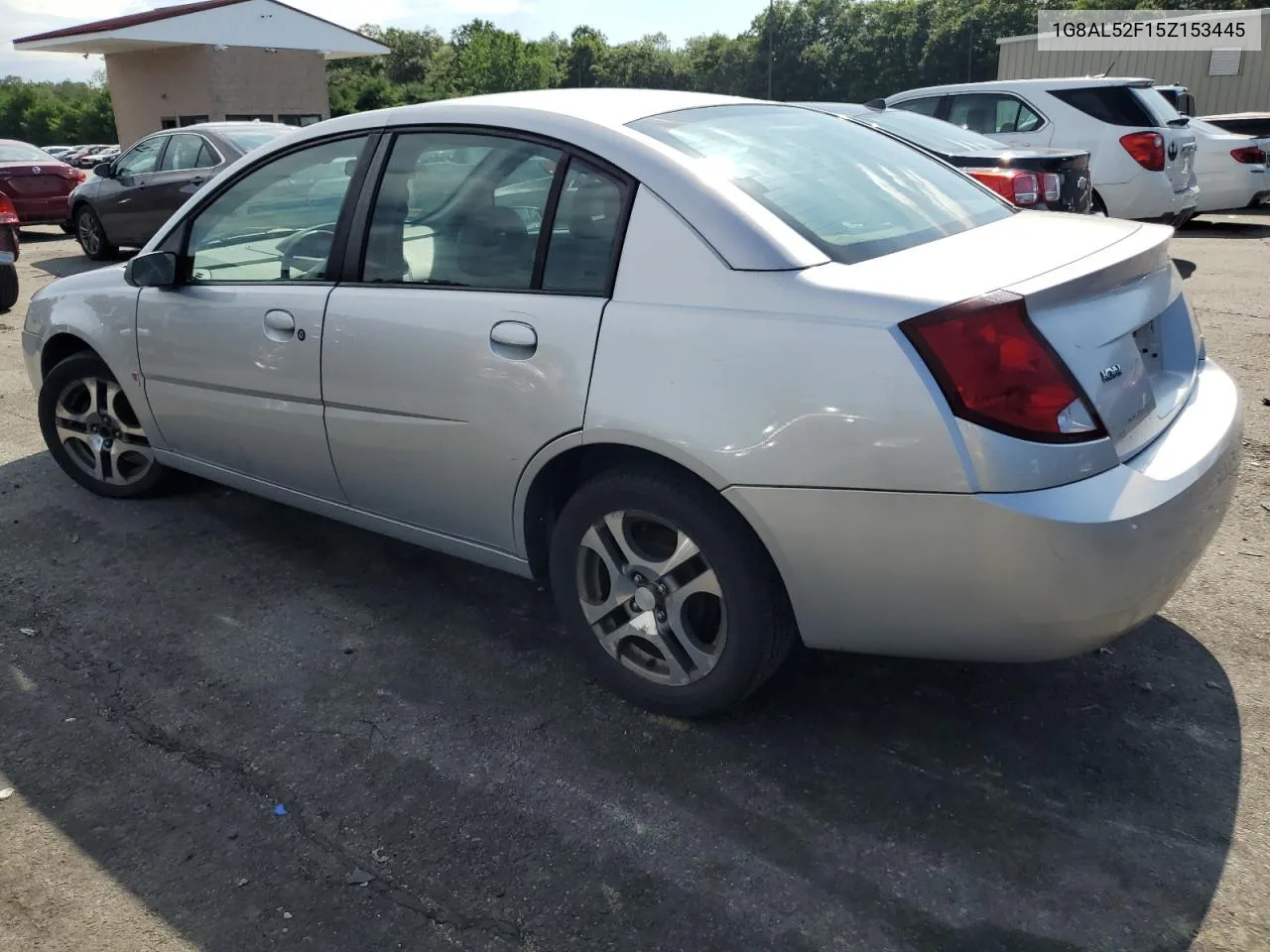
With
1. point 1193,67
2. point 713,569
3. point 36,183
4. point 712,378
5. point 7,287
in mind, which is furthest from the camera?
point 1193,67

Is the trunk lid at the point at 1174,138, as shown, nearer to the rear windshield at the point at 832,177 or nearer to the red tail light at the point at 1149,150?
the red tail light at the point at 1149,150

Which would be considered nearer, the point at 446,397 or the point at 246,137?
the point at 446,397

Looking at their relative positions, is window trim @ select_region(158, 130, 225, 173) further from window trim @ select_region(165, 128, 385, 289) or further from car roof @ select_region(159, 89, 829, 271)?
car roof @ select_region(159, 89, 829, 271)

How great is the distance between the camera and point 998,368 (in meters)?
2.25

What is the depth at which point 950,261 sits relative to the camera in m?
2.56

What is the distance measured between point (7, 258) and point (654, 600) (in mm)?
8983

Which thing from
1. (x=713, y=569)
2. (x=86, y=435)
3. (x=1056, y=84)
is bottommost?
(x=86, y=435)

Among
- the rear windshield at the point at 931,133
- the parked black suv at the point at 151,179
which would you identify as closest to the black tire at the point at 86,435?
the rear windshield at the point at 931,133

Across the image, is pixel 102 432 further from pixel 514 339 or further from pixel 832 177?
pixel 832 177

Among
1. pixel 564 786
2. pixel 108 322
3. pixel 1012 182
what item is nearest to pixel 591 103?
pixel 564 786

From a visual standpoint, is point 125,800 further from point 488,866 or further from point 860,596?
point 860,596

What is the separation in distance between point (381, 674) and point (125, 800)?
0.80 meters

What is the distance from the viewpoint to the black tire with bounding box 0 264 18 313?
30.5 feet

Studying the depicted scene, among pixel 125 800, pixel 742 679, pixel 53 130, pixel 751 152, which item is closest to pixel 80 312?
pixel 125 800
